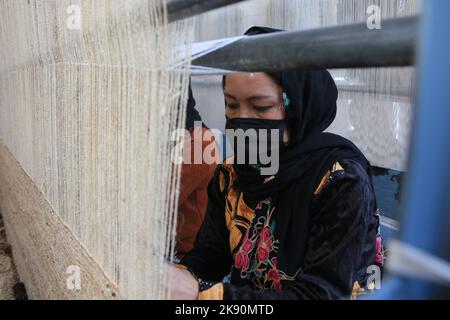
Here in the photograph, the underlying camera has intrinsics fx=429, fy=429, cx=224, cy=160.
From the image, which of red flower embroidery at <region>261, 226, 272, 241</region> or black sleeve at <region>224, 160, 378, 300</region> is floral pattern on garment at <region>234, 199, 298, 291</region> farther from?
black sleeve at <region>224, 160, 378, 300</region>

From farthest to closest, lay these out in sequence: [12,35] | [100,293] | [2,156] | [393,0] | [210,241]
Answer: [2,156] → [12,35] → [393,0] → [210,241] → [100,293]

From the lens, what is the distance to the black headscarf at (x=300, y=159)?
1171 millimetres

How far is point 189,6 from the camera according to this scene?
0.63 meters

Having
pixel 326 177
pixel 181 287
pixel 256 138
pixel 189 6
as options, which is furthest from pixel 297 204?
pixel 189 6

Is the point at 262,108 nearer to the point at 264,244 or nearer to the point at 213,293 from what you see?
the point at 264,244

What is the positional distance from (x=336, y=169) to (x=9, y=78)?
2.06m

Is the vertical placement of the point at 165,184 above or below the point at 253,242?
above

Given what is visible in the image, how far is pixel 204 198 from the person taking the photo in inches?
77.3

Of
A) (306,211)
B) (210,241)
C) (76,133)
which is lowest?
(210,241)

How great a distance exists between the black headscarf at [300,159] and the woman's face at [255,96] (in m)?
0.04

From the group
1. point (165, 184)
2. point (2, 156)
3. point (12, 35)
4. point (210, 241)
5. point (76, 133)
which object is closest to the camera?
point (165, 184)

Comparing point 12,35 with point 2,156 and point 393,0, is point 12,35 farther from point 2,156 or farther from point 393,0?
point 393,0

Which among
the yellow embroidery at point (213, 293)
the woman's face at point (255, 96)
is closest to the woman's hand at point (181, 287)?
the yellow embroidery at point (213, 293)
